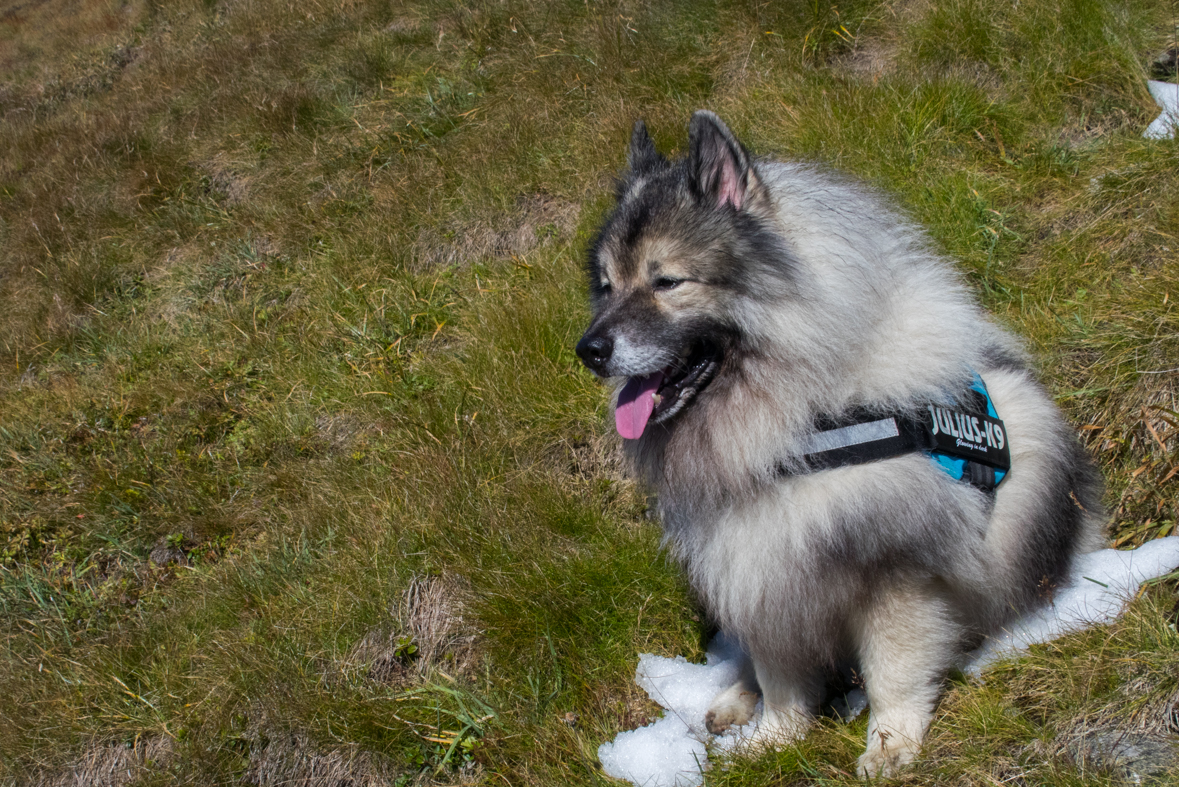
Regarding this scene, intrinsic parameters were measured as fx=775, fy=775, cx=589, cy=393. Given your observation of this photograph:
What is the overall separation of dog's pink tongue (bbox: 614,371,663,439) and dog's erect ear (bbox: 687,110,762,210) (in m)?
0.60

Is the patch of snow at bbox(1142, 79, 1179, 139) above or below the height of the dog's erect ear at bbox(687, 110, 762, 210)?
below

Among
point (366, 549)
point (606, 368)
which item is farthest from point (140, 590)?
point (606, 368)

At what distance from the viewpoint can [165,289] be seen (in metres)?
6.09

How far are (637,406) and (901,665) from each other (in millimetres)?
1152

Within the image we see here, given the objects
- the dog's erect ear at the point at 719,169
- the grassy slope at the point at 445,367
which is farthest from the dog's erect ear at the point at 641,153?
the grassy slope at the point at 445,367

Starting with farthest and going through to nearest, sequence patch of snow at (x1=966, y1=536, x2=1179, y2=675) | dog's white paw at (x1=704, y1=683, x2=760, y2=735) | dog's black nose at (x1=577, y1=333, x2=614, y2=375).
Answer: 1. dog's white paw at (x1=704, y1=683, x2=760, y2=735)
2. patch of snow at (x1=966, y1=536, x2=1179, y2=675)
3. dog's black nose at (x1=577, y1=333, x2=614, y2=375)

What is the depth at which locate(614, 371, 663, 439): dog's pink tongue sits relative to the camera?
256 cm

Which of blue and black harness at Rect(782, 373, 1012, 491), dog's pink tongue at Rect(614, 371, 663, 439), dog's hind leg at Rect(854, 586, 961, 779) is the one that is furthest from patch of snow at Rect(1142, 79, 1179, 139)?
dog's pink tongue at Rect(614, 371, 663, 439)

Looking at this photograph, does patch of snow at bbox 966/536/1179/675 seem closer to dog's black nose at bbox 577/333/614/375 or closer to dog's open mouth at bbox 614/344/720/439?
dog's open mouth at bbox 614/344/720/439

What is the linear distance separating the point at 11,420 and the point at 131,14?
9652 mm

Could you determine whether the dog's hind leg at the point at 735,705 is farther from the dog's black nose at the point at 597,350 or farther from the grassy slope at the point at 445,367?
the dog's black nose at the point at 597,350

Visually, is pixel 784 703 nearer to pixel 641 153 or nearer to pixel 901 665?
pixel 901 665

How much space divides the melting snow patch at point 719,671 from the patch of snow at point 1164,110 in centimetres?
237

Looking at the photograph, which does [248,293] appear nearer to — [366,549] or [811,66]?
[366,549]
